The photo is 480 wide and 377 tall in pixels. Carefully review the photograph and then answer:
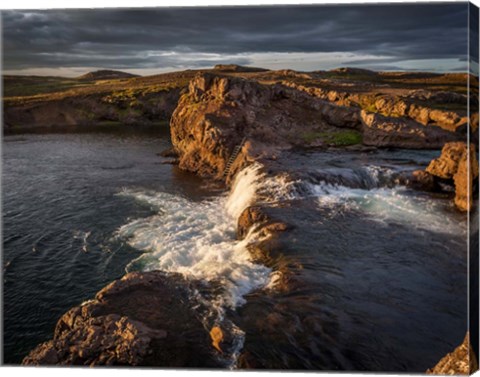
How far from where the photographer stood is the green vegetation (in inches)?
644

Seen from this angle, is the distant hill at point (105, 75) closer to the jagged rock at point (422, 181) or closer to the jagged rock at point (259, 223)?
the jagged rock at point (259, 223)

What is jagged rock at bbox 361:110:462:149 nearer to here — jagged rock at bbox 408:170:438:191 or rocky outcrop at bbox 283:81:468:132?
rocky outcrop at bbox 283:81:468:132

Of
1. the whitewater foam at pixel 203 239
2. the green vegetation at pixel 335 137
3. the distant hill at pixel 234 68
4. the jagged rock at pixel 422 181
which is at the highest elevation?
the distant hill at pixel 234 68

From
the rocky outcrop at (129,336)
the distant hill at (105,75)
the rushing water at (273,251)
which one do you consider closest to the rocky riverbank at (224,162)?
the rocky outcrop at (129,336)

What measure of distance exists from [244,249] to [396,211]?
4070 millimetres

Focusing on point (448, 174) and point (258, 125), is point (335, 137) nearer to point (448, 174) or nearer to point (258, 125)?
point (258, 125)

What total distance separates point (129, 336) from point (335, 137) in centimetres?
1293

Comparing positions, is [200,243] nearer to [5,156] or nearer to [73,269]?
[73,269]

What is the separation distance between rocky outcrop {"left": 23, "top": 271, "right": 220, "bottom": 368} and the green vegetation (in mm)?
11558

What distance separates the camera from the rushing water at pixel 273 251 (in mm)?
5336

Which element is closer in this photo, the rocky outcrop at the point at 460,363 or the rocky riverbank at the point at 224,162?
the rocky outcrop at the point at 460,363

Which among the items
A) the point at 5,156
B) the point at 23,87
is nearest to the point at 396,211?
the point at 23,87

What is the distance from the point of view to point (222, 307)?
5.99 metres

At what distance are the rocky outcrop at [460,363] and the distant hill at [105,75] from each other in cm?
592
